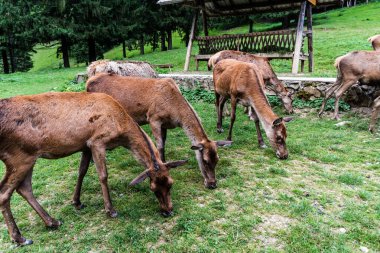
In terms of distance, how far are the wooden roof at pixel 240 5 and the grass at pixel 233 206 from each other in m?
8.93

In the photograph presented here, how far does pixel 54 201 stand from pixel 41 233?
84 cm

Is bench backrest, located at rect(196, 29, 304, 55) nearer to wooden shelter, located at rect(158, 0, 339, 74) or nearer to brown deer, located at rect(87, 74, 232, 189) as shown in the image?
wooden shelter, located at rect(158, 0, 339, 74)

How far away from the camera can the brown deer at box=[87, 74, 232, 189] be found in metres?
5.12

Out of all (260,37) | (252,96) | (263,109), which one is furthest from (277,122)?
(260,37)

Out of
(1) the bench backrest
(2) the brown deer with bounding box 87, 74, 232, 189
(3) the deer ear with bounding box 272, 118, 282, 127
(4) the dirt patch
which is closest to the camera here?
(4) the dirt patch

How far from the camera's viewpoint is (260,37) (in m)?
12.7

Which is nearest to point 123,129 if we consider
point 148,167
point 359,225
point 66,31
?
point 148,167

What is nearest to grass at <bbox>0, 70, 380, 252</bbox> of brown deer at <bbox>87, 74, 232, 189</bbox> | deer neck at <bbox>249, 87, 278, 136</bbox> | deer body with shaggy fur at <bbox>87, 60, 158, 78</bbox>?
brown deer at <bbox>87, 74, 232, 189</bbox>

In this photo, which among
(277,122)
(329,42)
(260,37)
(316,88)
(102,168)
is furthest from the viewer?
(329,42)

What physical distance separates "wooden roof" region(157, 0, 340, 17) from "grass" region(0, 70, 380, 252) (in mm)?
8933

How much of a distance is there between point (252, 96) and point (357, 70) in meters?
3.62

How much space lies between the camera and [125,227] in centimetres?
416

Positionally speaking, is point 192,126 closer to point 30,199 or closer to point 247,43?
point 30,199

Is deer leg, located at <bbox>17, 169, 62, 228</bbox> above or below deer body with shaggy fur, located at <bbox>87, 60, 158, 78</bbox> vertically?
below
